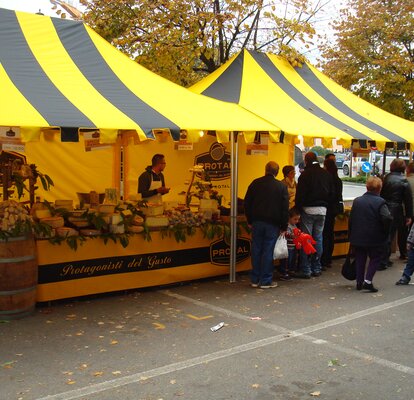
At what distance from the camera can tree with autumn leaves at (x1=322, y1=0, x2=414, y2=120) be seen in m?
16.4

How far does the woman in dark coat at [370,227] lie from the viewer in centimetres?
697

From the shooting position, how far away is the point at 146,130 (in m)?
5.91

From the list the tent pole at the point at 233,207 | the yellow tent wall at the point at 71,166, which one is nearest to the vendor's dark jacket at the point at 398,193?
the tent pole at the point at 233,207

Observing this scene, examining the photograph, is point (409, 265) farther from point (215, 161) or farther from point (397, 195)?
point (215, 161)

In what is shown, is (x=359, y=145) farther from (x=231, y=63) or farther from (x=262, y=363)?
(x=262, y=363)

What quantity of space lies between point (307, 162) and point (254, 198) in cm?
138

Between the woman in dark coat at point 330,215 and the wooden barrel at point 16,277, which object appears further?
the woman in dark coat at point 330,215

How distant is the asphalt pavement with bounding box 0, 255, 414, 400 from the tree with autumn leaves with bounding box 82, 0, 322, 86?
654 cm

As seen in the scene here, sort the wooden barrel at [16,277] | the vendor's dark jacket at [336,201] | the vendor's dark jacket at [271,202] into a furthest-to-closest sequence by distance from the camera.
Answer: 1. the vendor's dark jacket at [336,201]
2. the vendor's dark jacket at [271,202]
3. the wooden barrel at [16,277]

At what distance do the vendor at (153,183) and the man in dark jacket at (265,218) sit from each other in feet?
4.62

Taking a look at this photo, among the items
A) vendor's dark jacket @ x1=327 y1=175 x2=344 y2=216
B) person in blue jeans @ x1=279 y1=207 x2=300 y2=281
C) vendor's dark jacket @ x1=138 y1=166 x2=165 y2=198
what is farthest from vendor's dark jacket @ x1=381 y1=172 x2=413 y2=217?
vendor's dark jacket @ x1=138 y1=166 x2=165 y2=198

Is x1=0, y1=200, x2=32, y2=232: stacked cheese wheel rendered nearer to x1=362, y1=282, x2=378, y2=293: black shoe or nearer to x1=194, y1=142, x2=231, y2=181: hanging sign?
x1=362, y1=282, x2=378, y2=293: black shoe

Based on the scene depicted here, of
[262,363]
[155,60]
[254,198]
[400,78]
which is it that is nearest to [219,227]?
[254,198]

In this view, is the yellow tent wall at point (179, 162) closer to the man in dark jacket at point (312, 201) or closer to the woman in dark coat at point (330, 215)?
the woman in dark coat at point (330, 215)
